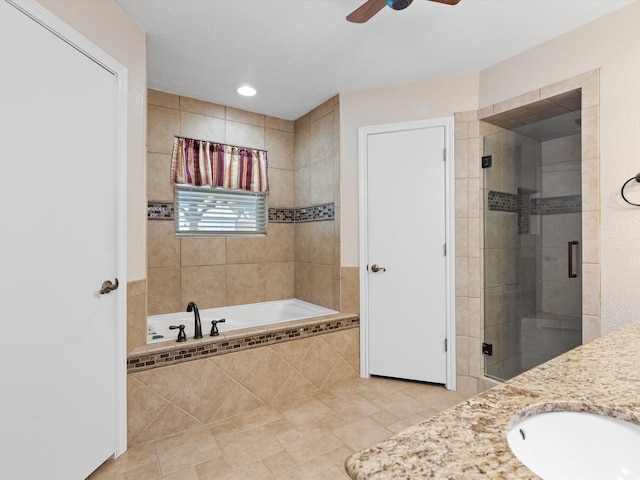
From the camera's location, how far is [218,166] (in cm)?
337

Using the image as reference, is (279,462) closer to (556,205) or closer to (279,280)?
(279,280)

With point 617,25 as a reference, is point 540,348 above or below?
below

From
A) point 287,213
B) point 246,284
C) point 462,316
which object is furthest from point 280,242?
point 462,316

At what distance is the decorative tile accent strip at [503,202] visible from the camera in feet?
8.75

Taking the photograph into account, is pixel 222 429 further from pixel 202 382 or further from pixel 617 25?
pixel 617 25

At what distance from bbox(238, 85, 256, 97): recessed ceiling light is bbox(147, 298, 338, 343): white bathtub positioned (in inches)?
79.2

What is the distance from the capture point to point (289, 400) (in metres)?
2.60

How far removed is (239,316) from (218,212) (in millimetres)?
1053

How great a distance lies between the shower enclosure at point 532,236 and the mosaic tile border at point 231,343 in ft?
3.95

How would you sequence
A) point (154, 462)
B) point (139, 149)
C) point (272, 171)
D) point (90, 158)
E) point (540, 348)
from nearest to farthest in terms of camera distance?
point (90, 158), point (154, 462), point (139, 149), point (540, 348), point (272, 171)

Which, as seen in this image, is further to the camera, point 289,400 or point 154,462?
point 289,400

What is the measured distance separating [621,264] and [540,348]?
0.93 meters

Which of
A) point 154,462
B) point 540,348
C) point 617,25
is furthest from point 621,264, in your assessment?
point 154,462

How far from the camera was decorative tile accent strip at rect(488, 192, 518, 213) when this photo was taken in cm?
267
